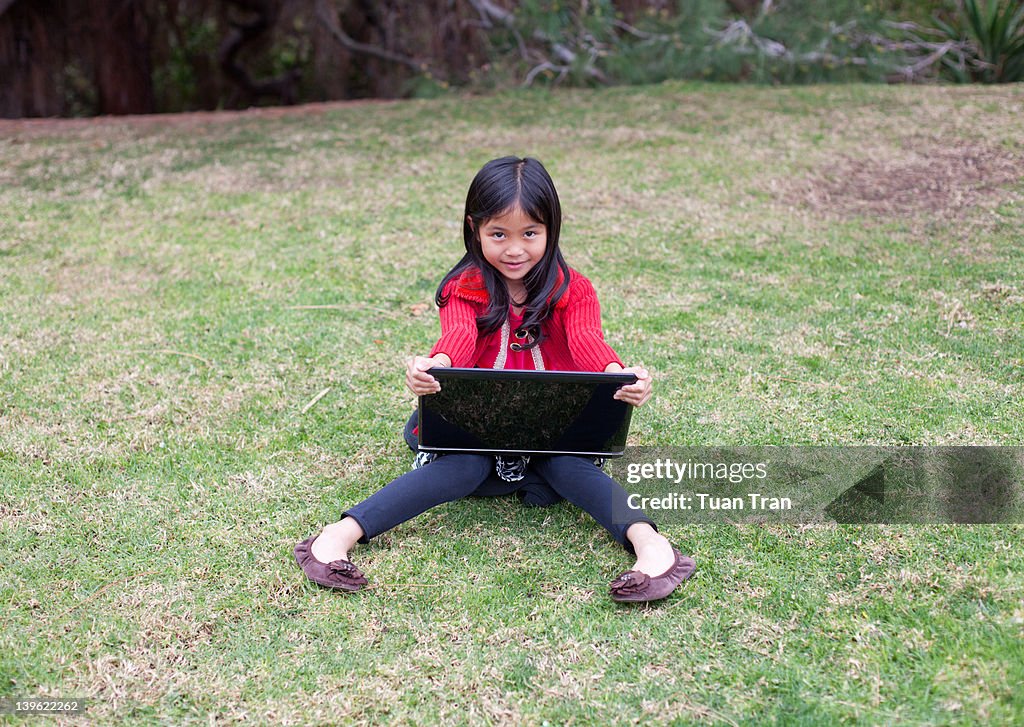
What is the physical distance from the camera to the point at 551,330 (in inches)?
100

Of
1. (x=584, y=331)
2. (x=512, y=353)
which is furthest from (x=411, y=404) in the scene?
(x=584, y=331)

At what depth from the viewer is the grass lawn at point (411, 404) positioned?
1.95 meters

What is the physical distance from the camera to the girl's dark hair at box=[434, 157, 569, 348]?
2357mm

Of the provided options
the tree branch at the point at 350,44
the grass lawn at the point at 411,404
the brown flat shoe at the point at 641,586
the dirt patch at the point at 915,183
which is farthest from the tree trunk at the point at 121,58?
the brown flat shoe at the point at 641,586

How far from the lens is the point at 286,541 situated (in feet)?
8.00

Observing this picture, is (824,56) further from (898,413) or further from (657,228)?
(898,413)

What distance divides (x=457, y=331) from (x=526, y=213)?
1.11 feet

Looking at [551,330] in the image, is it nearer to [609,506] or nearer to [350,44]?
[609,506]

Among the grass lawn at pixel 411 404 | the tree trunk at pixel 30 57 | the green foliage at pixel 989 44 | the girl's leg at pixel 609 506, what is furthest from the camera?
the tree trunk at pixel 30 57

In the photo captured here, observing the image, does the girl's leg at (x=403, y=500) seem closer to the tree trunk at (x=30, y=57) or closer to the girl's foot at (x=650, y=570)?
the girl's foot at (x=650, y=570)

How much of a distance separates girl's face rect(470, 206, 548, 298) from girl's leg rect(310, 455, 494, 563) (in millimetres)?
492

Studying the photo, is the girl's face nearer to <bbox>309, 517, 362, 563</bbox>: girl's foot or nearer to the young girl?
the young girl

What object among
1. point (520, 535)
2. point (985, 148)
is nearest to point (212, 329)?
point (520, 535)

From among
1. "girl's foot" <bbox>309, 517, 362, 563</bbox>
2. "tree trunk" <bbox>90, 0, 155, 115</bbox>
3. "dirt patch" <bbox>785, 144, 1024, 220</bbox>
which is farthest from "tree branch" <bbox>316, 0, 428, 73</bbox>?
"girl's foot" <bbox>309, 517, 362, 563</bbox>
